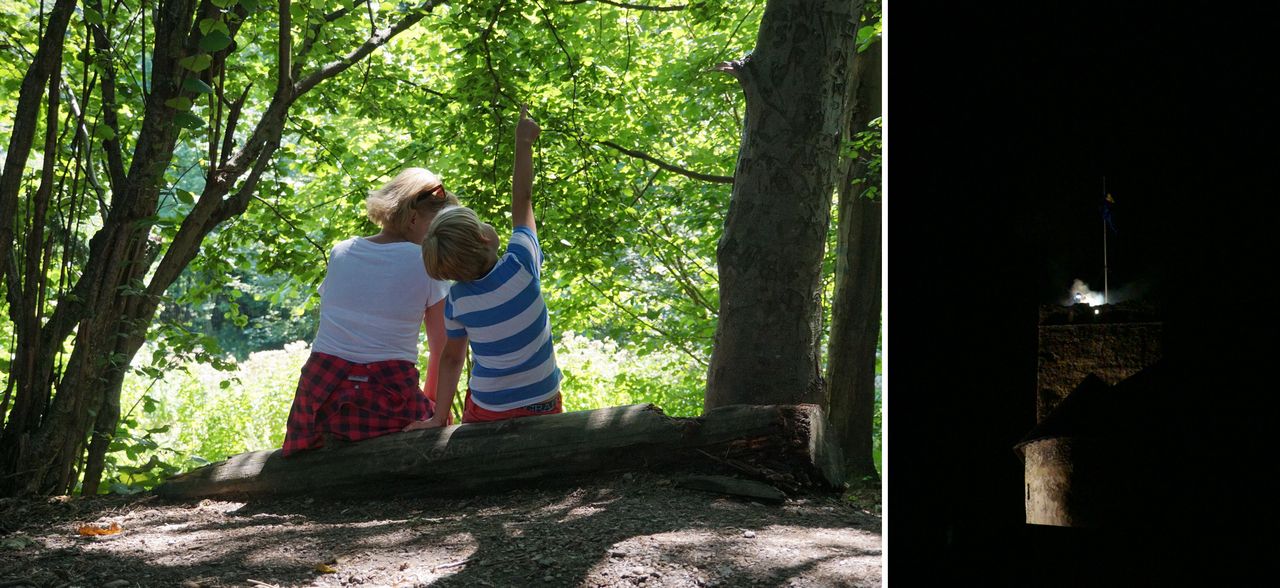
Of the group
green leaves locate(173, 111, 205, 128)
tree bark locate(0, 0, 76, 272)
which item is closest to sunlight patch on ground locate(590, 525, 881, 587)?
green leaves locate(173, 111, 205, 128)

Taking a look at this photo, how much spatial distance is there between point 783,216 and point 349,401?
2.02 metres

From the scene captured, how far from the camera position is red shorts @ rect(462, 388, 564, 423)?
4.27 meters

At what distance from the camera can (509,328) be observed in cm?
410

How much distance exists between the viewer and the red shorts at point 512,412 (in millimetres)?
4269

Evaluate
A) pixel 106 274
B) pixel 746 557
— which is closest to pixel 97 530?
pixel 106 274

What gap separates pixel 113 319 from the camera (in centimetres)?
466

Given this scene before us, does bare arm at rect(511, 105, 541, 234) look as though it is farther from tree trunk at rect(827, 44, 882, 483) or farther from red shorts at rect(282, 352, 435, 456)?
tree trunk at rect(827, 44, 882, 483)

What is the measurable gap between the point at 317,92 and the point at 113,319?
357 cm
